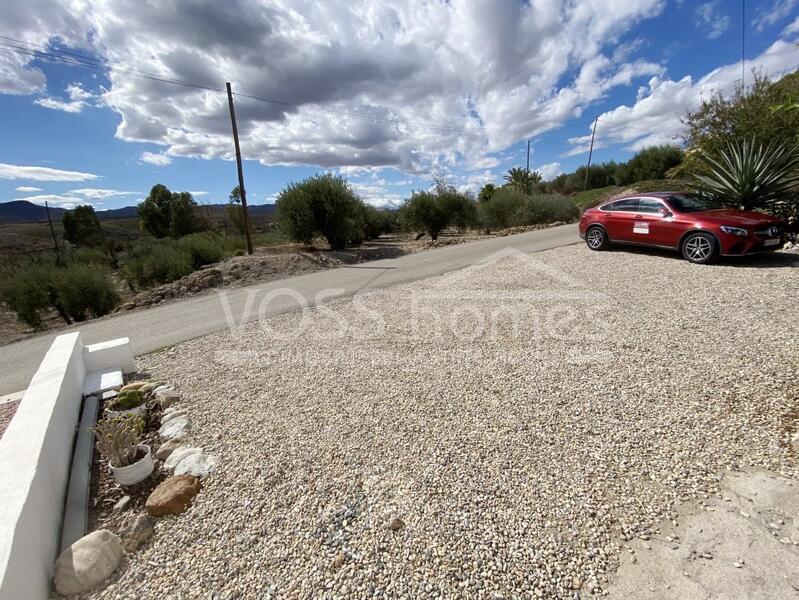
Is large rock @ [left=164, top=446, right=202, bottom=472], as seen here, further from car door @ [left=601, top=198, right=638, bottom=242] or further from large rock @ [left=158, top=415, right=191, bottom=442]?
car door @ [left=601, top=198, right=638, bottom=242]

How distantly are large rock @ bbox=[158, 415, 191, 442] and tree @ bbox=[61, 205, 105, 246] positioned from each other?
125ft

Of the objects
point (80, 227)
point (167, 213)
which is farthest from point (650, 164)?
point (80, 227)

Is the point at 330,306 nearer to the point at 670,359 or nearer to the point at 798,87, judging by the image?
the point at 670,359

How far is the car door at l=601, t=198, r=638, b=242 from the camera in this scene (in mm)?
8055

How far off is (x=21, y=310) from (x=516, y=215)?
23.9 meters

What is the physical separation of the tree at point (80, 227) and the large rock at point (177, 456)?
127 feet

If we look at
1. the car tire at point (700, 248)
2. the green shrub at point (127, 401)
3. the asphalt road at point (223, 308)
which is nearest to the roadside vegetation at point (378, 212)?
the car tire at point (700, 248)

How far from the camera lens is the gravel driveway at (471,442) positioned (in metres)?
1.90

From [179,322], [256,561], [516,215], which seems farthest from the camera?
[516,215]

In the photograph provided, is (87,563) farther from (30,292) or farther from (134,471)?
(30,292)

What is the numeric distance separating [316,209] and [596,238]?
10.9 metres

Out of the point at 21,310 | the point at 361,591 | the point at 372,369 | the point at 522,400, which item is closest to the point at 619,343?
the point at 522,400

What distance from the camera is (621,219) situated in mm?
8227

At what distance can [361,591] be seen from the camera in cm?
176
